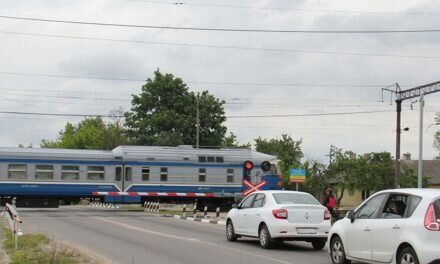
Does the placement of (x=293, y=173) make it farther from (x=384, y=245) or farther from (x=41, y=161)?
(x=384, y=245)

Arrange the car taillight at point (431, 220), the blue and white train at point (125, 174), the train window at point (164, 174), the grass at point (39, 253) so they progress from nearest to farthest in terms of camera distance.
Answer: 1. the car taillight at point (431, 220)
2. the grass at point (39, 253)
3. the blue and white train at point (125, 174)
4. the train window at point (164, 174)

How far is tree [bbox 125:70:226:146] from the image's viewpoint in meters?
65.9

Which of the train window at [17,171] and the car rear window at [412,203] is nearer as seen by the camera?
the car rear window at [412,203]

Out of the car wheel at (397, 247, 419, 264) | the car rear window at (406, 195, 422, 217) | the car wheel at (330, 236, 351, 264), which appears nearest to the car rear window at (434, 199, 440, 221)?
the car rear window at (406, 195, 422, 217)

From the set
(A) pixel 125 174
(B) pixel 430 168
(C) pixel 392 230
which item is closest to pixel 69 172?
(A) pixel 125 174

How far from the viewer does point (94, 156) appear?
37781 mm

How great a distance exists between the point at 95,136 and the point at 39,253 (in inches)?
3156

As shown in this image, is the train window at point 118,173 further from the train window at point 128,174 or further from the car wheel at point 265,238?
the car wheel at point 265,238

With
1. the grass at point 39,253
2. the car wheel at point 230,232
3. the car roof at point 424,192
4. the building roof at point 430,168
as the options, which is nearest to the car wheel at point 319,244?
the car wheel at point 230,232

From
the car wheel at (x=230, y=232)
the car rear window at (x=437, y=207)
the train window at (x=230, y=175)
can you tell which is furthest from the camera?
the train window at (x=230, y=175)

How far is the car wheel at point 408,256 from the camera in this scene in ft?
33.2

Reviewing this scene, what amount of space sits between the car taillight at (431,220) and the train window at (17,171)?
1153 inches

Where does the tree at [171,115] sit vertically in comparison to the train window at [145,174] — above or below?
above

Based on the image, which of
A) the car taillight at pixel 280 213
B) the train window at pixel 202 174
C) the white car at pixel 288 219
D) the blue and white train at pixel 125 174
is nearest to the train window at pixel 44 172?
the blue and white train at pixel 125 174
